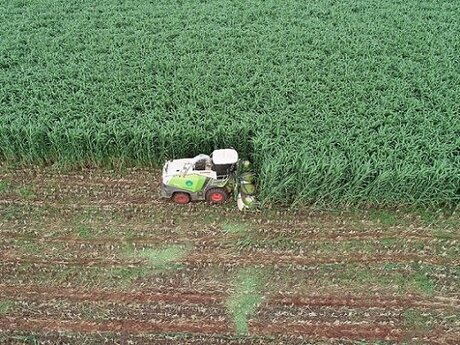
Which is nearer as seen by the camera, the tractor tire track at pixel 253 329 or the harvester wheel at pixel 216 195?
the tractor tire track at pixel 253 329

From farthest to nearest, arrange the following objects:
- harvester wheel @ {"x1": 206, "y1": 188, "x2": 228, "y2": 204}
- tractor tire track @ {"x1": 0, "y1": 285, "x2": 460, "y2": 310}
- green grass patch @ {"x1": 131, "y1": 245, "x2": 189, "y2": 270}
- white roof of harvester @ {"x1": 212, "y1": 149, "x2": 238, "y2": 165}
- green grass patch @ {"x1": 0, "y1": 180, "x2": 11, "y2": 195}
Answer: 1. green grass patch @ {"x1": 0, "y1": 180, "x2": 11, "y2": 195}
2. harvester wheel @ {"x1": 206, "y1": 188, "x2": 228, "y2": 204}
3. white roof of harvester @ {"x1": 212, "y1": 149, "x2": 238, "y2": 165}
4. green grass patch @ {"x1": 131, "y1": 245, "x2": 189, "y2": 270}
5. tractor tire track @ {"x1": 0, "y1": 285, "x2": 460, "y2": 310}

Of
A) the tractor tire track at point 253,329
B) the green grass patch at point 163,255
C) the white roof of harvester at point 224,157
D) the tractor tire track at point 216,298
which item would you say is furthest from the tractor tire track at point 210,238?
the tractor tire track at point 253,329

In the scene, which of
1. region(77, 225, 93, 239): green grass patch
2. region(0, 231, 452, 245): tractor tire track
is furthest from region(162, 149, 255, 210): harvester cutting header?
region(77, 225, 93, 239): green grass patch

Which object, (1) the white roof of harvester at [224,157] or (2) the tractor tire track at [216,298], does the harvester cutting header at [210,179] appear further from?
(2) the tractor tire track at [216,298]

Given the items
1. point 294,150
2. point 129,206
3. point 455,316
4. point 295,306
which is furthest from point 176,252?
point 455,316

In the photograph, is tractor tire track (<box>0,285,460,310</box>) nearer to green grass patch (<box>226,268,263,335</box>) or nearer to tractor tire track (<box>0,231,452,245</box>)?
green grass patch (<box>226,268,263,335</box>)

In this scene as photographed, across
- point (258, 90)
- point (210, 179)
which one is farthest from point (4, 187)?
point (258, 90)

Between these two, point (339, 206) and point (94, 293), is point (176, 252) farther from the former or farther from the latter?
point (339, 206)
